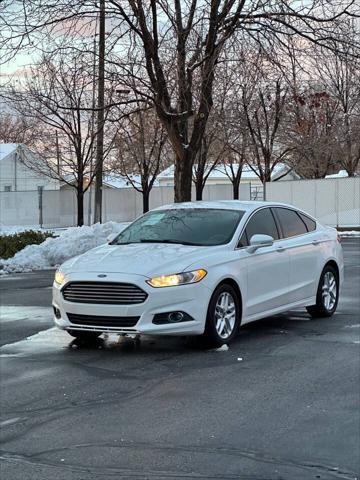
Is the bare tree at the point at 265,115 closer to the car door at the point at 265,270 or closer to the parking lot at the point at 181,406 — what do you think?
the car door at the point at 265,270

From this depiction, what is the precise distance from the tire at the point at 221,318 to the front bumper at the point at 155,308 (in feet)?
0.33

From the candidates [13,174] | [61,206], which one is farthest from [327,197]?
[13,174]

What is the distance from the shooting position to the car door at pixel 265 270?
849 centimetres

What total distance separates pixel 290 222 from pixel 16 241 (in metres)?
10.9

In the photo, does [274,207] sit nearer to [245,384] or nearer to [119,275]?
[119,275]

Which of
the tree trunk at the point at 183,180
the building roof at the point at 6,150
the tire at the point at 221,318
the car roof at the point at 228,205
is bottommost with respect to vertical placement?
the tire at the point at 221,318

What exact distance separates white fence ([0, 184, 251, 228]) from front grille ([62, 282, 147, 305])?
24.4m

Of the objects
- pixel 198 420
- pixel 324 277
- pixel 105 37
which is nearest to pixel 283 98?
pixel 105 37

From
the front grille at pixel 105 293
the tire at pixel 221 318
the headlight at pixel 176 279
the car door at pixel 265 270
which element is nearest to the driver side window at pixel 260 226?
the car door at pixel 265 270

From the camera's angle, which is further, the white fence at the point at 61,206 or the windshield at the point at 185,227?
the white fence at the point at 61,206

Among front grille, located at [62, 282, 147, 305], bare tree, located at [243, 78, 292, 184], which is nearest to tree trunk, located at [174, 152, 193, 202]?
front grille, located at [62, 282, 147, 305]

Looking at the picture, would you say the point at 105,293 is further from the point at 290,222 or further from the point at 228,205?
the point at 290,222

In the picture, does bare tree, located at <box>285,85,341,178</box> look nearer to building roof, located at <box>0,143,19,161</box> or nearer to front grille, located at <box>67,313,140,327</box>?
building roof, located at <box>0,143,19,161</box>

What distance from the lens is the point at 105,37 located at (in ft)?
58.0
